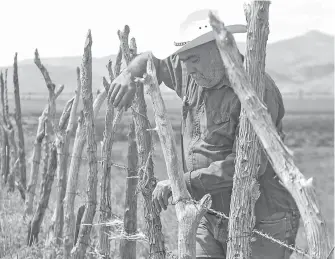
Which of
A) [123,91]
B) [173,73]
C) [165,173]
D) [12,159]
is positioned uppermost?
[173,73]

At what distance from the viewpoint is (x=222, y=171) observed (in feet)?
9.52

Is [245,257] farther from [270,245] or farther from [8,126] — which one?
[8,126]

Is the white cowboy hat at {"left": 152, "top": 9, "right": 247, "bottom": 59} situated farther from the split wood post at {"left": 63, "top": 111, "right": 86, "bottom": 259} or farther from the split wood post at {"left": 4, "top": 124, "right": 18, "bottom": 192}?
the split wood post at {"left": 4, "top": 124, "right": 18, "bottom": 192}

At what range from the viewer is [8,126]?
27.3 ft

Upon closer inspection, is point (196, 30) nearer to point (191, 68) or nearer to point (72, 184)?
point (191, 68)

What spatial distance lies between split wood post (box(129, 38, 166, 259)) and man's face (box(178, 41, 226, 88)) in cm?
40

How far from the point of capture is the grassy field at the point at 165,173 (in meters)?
5.84

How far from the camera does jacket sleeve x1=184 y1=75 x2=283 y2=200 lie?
2871 mm

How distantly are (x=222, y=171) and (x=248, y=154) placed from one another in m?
0.34

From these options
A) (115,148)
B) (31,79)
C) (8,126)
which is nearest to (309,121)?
(115,148)

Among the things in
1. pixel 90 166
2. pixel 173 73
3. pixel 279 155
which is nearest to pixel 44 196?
pixel 90 166

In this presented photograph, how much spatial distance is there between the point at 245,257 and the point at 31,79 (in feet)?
283

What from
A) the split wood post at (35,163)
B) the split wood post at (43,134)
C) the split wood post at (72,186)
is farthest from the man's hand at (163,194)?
the split wood post at (35,163)

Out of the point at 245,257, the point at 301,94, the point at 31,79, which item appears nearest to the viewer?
the point at 245,257
